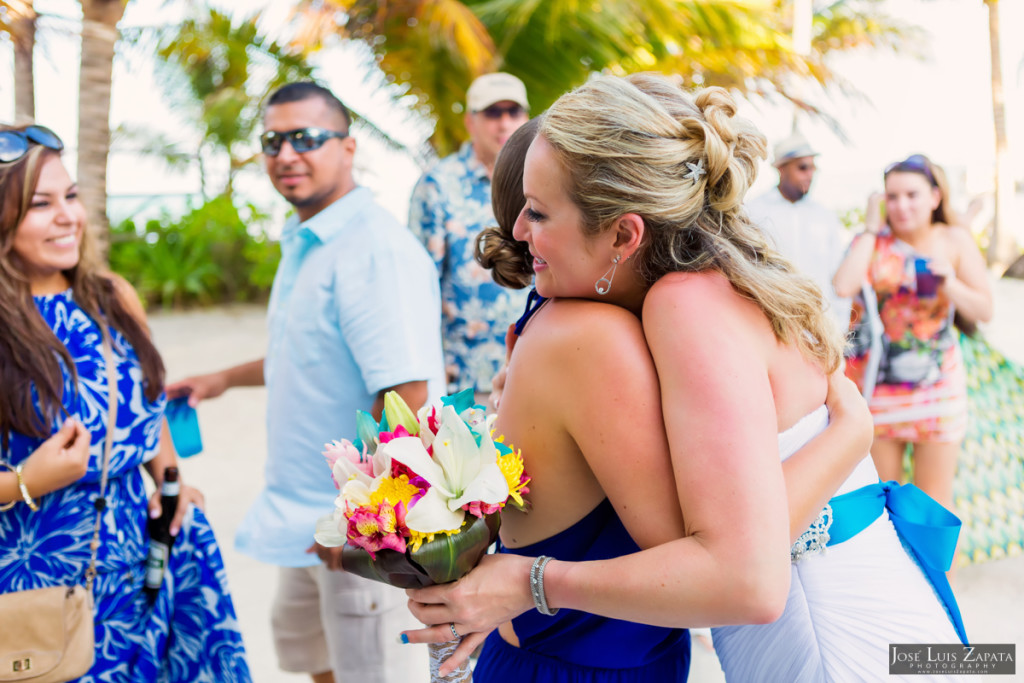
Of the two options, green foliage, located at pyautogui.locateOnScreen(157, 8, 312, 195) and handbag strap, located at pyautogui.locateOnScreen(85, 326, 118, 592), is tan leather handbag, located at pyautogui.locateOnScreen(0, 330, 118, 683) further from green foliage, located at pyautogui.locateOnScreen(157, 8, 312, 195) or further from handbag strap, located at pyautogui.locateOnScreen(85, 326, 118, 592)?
green foliage, located at pyautogui.locateOnScreen(157, 8, 312, 195)

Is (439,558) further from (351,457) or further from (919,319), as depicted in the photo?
(919,319)

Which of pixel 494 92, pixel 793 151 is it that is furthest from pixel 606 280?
pixel 793 151

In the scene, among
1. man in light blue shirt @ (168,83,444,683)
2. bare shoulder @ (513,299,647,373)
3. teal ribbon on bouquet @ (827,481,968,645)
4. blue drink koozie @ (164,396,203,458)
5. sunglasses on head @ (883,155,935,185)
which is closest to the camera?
bare shoulder @ (513,299,647,373)

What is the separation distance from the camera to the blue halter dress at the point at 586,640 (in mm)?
1542

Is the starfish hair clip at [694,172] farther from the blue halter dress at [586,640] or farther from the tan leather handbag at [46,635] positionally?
the tan leather handbag at [46,635]

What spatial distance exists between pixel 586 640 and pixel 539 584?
0.30 metres

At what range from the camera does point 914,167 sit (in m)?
4.52

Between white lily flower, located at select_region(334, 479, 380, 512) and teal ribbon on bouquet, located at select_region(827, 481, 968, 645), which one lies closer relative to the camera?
white lily flower, located at select_region(334, 479, 380, 512)

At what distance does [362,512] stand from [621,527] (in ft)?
1.57

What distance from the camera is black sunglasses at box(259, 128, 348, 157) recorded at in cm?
309

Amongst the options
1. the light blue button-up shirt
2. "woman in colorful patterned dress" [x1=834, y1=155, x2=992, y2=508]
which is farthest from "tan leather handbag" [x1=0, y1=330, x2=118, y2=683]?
"woman in colorful patterned dress" [x1=834, y1=155, x2=992, y2=508]

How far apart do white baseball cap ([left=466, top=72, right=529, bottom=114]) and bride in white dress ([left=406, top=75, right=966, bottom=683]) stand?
2.90 meters

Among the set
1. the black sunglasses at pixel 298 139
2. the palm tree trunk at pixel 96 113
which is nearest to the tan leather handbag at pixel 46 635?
the black sunglasses at pixel 298 139

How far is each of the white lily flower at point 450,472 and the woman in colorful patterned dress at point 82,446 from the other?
4.40 feet
